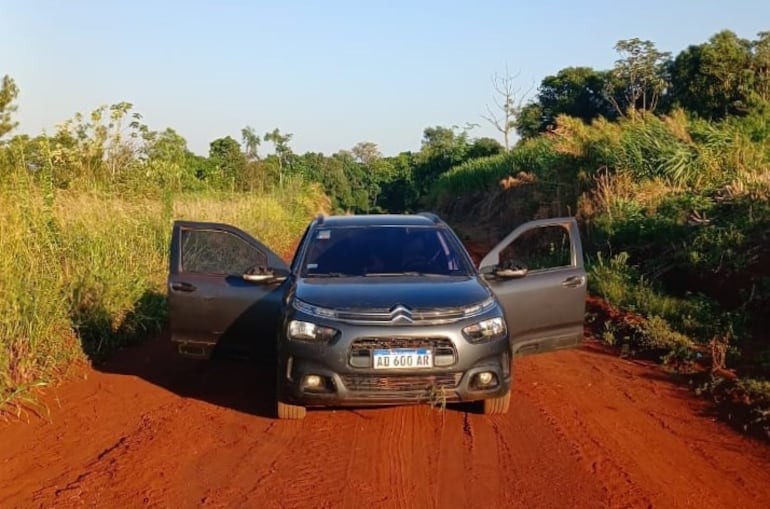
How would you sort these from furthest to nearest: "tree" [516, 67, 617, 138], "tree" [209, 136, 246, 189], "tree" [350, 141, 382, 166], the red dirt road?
"tree" [350, 141, 382, 166] < "tree" [516, 67, 617, 138] < "tree" [209, 136, 246, 189] < the red dirt road

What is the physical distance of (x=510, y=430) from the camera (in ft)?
18.3

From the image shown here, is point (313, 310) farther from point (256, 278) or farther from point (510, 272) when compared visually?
point (510, 272)

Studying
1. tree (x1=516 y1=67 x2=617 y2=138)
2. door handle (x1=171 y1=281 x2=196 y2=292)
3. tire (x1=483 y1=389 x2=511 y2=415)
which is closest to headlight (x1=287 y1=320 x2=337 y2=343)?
tire (x1=483 y1=389 x2=511 y2=415)

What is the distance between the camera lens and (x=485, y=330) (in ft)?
17.8

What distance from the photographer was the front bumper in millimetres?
5216

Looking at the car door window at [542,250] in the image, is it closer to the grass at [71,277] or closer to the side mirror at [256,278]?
the grass at [71,277]

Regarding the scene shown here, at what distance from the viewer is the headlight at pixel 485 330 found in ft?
17.5

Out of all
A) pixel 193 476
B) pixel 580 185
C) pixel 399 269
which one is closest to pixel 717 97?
pixel 580 185

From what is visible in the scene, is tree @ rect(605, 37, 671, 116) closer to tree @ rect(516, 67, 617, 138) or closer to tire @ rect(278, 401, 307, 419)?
tree @ rect(516, 67, 617, 138)

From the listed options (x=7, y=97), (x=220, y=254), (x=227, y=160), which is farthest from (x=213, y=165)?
(x=220, y=254)

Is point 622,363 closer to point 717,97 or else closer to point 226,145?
point 717,97

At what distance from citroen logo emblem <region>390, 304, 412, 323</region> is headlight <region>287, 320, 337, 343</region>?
0.41 metres

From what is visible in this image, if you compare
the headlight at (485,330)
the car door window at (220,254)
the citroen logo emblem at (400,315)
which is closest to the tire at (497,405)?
the headlight at (485,330)

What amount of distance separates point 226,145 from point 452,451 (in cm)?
3784
